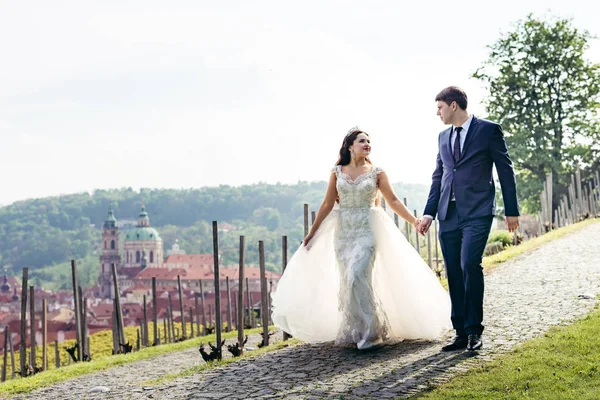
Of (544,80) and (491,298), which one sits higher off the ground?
(544,80)

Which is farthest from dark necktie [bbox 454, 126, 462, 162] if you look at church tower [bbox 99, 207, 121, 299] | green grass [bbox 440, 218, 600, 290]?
church tower [bbox 99, 207, 121, 299]

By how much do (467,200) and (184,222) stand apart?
621 ft

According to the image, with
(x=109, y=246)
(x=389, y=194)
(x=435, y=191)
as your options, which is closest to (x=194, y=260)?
(x=109, y=246)

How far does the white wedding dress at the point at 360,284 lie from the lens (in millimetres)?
7648

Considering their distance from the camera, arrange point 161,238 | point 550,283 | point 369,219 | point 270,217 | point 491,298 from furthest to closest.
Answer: point 161,238 < point 270,217 < point 550,283 < point 491,298 < point 369,219

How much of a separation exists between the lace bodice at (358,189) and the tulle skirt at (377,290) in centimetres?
14

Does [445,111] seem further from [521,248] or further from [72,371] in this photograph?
[521,248]

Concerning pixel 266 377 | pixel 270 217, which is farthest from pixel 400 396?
pixel 270 217

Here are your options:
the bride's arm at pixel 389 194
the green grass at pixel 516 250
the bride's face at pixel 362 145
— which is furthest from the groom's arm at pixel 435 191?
the green grass at pixel 516 250

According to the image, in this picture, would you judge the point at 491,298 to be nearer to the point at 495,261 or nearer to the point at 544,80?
the point at 495,261

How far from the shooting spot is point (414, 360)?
686 centimetres

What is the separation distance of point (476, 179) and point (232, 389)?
2.71 m

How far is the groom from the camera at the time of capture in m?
6.74

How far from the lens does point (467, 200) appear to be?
682cm
